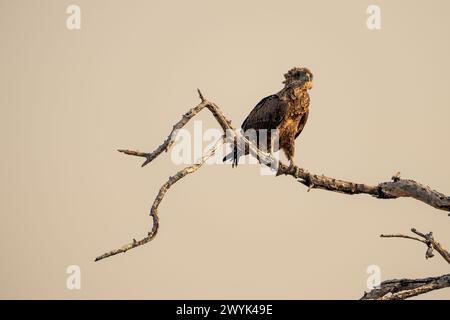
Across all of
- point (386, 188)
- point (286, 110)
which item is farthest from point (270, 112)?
point (386, 188)

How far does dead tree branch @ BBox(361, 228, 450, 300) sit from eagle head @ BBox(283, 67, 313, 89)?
760 centimetres

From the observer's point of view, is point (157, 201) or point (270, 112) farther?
point (270, 112)

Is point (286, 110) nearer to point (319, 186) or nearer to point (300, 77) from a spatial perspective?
point (300, 77)

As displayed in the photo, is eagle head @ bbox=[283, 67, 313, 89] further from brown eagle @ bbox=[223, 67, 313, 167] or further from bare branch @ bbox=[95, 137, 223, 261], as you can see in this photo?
bare branch @ bbox=[95, 137, 223, 261]

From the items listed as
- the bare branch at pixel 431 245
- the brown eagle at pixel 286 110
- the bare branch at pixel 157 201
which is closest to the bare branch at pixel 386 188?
the bare branch at pixel 431 245

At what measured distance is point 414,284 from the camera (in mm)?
9930

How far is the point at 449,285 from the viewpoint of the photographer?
9.64 m

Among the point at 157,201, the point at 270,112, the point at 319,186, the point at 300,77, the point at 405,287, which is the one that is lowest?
the point at 405,287

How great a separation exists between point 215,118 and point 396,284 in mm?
2738

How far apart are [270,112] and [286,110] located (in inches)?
11.8

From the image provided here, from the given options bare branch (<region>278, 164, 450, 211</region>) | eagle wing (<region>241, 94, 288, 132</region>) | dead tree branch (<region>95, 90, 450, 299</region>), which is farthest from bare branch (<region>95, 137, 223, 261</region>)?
eagle wing (<region>241, 94, 288, 132</region>)

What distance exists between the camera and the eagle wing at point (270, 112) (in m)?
17.4
